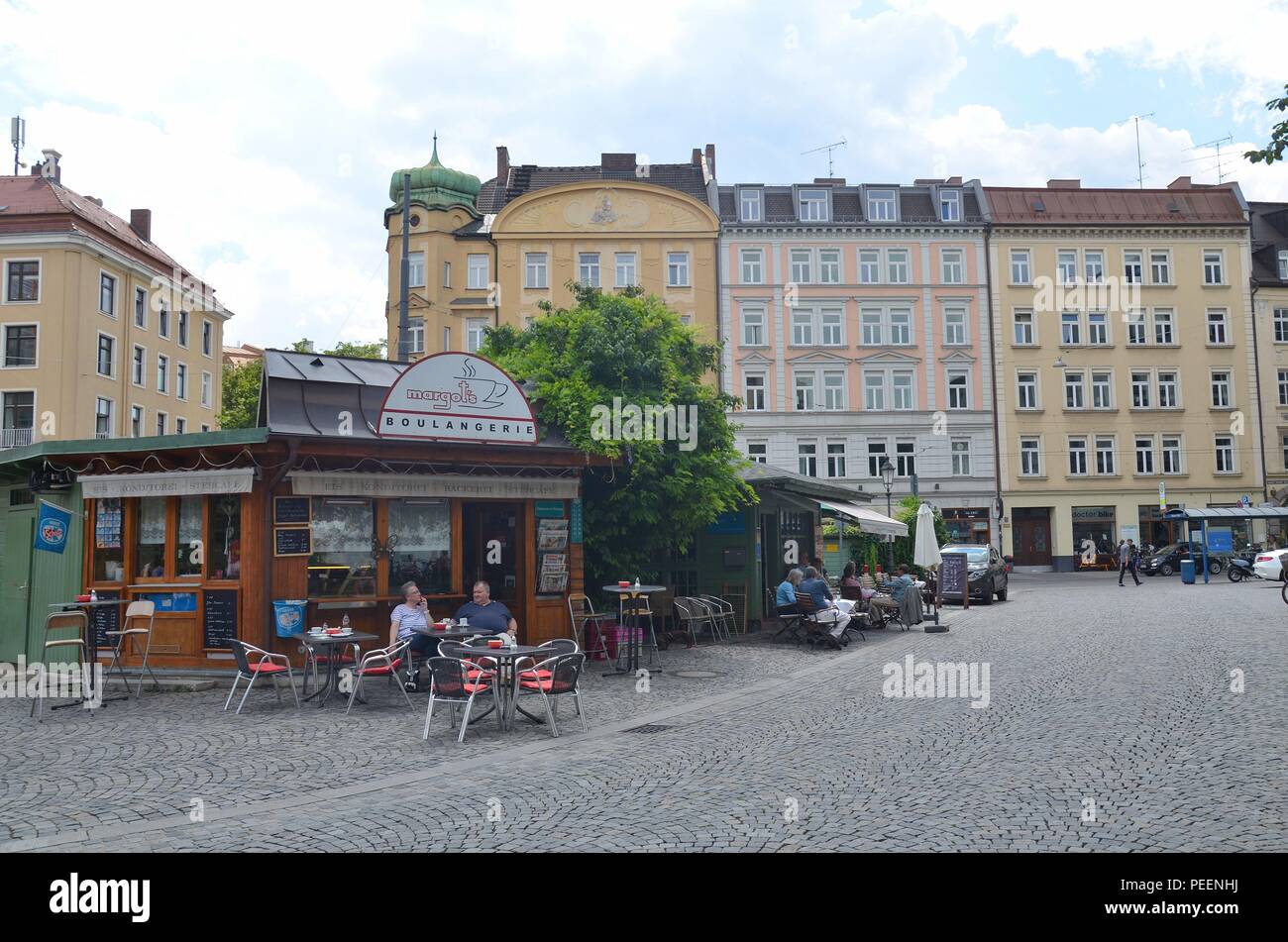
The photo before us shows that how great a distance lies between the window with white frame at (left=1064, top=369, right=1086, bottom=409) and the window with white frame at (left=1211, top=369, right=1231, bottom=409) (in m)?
6.52

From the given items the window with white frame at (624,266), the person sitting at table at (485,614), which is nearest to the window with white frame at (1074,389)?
the window with white frame at (624,266)

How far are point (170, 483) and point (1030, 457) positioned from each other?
41582 mm

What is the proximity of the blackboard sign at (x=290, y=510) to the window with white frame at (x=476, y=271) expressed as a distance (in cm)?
3433

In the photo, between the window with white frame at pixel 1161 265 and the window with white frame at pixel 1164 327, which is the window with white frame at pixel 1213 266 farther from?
the window with white frame at pixel 1164 327

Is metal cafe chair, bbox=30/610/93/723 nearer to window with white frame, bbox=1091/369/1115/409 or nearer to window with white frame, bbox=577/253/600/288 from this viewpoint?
window with white frame, bbox=577/253/600/288

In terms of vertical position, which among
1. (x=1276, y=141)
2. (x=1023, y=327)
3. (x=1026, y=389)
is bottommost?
Answer: (x=1276, y=141)

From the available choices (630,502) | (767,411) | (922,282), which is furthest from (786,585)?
(922,282)

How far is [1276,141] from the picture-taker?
31.7 ft

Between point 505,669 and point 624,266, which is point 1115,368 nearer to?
point 624,266

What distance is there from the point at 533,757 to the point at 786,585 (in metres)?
10.5

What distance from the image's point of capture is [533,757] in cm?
848

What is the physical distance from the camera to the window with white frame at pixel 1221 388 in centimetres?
4847

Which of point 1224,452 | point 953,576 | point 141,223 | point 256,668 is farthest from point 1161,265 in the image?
point 141,223

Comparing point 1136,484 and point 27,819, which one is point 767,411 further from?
point 27,819
